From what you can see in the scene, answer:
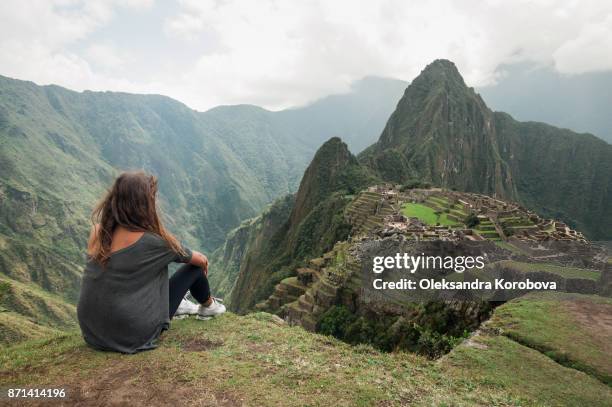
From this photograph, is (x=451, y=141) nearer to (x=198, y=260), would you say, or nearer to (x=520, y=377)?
(x=520, y=377)

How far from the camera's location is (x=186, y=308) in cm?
718

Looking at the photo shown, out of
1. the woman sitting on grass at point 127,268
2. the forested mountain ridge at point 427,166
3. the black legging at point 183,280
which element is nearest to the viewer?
the woman sitting on grass at point 127,268

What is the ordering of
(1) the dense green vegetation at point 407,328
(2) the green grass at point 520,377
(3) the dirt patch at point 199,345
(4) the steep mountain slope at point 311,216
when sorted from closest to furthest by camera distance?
(2) the green grass at point 520,377
(3) the dirt patch at point 199,345
(1) the dense green vegetation at point 407,328
(4) the steep mountain slope at point 311,216

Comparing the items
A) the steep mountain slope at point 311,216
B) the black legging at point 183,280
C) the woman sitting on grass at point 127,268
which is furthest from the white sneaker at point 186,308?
the steep mountain slope at point 311,216

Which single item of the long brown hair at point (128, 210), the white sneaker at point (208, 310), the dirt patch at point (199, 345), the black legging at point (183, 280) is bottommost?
the dirt patch at point (199, 345)

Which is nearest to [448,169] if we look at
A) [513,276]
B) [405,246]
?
[405,246]

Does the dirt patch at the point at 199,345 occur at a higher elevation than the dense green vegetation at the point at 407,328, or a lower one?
higher

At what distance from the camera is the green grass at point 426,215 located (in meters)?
44.5

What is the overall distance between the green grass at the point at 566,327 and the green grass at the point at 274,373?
52 centimetres

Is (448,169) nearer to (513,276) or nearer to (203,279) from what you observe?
(513,276)

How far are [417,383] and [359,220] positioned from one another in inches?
A: 1869

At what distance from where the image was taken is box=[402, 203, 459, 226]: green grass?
146 ft

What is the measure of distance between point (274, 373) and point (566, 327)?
721 centimetres

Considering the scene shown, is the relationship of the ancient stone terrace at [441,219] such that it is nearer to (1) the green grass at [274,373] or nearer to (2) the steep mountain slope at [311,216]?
(2) the steep mountain slope at [311,216]
